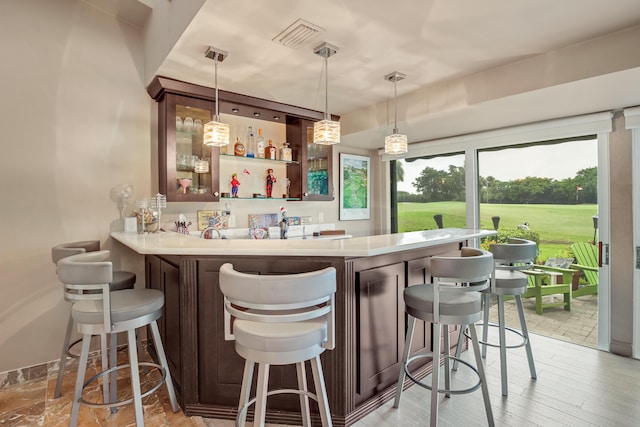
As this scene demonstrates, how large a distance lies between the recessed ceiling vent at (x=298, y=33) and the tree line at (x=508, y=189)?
8.91 feet

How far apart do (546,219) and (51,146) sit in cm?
465

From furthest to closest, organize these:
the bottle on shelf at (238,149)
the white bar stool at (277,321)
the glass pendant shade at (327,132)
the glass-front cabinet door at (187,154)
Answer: the bottle on shelf at (238,149)
the glass-front cabinet door at (187,154)
the glass pendant shade at (327,132)
the white bar stool at (277,321)

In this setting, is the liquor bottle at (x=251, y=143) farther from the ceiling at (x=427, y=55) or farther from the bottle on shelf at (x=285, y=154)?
the ceiling at (x=427, y=55)

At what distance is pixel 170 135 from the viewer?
3006mm

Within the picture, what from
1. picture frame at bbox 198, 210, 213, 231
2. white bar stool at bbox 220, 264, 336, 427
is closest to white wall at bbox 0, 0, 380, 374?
picture frame at bbox 198, 210, 213, 231

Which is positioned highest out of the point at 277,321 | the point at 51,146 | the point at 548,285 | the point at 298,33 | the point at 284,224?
the point at 298,33

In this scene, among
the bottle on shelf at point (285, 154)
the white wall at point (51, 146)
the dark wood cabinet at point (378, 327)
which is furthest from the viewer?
the bottle on shelf at point (285, 154)

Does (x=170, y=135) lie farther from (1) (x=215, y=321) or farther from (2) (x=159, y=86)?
(1) (x=215, y=321)

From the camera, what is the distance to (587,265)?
327cm

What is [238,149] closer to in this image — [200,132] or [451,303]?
[200,132]

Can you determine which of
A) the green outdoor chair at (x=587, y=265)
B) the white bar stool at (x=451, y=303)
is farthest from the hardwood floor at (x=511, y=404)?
the green outdoor chair at (x=587, y=265)

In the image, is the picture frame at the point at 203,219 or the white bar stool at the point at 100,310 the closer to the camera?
the white bar stool at the point at 100,310

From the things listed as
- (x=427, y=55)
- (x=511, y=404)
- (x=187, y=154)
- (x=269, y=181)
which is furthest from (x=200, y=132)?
(x=511, y=404)

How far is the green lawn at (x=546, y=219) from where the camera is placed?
3.27m
